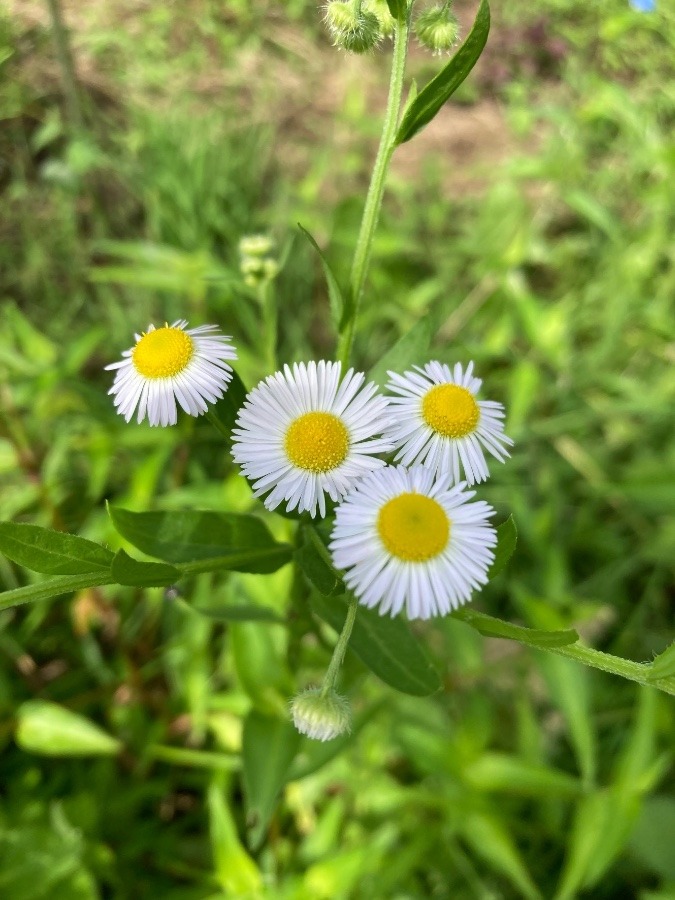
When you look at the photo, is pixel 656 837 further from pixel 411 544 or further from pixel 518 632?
pixel 411 544

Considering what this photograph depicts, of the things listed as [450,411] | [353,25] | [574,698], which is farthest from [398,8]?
[574,698]

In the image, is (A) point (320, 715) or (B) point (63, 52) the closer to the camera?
(A) point (320, 715)

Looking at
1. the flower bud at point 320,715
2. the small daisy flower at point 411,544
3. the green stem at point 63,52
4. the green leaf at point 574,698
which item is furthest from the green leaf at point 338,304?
the green stem at point 63,52

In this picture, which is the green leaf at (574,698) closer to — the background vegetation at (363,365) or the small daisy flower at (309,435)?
the background vegetation at (363,365)

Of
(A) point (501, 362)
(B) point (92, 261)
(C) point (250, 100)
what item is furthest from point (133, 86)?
(A) point (501, 362)

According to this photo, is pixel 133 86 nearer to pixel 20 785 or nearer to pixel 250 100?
pixel 250 100

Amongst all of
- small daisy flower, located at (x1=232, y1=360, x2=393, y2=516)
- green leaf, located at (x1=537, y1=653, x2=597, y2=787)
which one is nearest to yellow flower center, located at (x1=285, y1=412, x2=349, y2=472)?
small daisy flower, located at (x1=232, y1=360, x2=393, y2=516)

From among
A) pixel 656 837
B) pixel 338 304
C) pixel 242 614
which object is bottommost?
pixel 656 837
